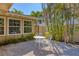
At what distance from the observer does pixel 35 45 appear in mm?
5371

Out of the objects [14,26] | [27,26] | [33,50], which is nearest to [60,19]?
[27,26]

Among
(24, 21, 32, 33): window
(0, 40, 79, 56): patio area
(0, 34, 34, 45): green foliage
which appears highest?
(24, 21, 32, 33): window

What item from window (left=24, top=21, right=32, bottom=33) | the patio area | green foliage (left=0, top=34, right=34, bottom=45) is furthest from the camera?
window (left=24, top=21, right=32, bottom=33)

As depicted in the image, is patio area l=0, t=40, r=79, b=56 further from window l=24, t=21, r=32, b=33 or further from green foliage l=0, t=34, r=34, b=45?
window l=24, t=21, r=32, b=33

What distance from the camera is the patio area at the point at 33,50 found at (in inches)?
206

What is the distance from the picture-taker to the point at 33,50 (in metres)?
5.33

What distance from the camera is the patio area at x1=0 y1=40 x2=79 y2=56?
5230 mm

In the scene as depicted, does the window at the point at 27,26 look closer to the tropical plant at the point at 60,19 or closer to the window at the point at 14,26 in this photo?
the window at the point at 14,26

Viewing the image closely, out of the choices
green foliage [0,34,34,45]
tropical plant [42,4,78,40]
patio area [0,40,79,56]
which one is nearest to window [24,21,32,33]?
green foliage [0,34,34,45]

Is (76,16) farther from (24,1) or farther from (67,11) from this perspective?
(24,1)

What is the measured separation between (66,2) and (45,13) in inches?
23.9

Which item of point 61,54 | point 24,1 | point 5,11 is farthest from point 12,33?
point 61,54

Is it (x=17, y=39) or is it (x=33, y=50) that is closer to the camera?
(x=33, y=50)

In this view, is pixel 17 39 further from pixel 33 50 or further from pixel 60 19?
pixel 60 19
